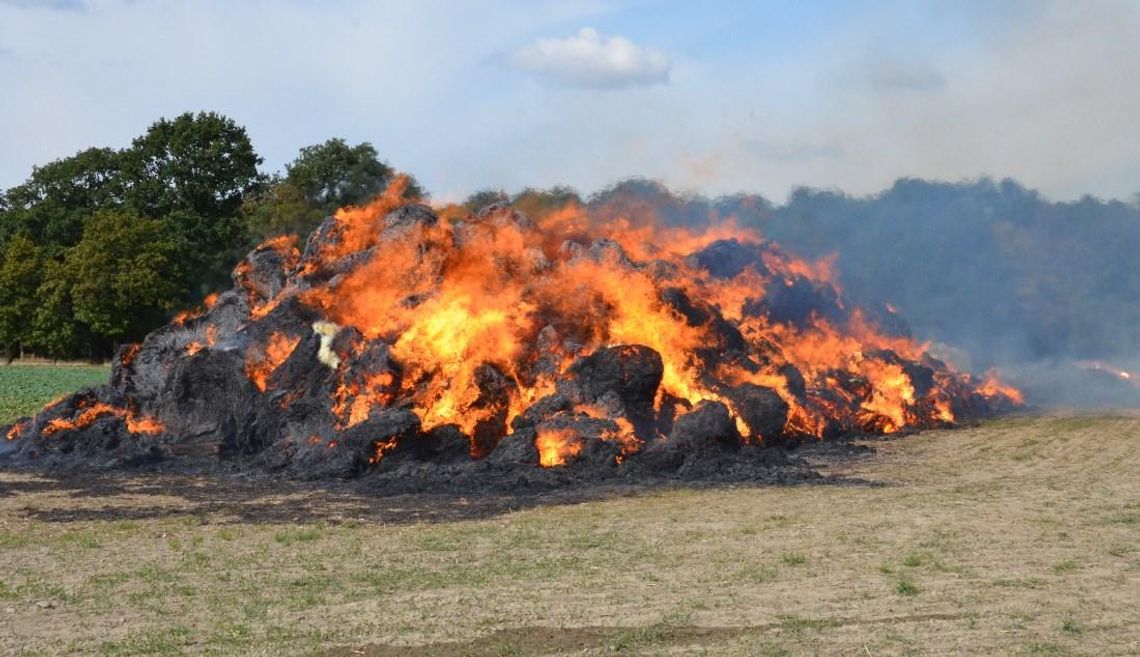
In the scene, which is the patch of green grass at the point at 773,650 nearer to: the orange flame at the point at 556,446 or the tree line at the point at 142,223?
the orange flame at the point at 556,446

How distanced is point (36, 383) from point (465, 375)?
151ft

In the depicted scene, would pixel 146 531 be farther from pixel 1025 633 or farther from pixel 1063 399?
pixel 1063 399

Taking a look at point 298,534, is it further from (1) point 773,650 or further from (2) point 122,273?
(2) point 122,273

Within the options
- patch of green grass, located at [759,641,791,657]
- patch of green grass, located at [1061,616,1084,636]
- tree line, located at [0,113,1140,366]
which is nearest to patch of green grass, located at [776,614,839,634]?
patch of green grass, located at [759,641,791,657]

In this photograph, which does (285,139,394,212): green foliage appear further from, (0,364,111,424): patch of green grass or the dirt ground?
the dirt ground

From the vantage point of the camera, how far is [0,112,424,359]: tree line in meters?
74.4

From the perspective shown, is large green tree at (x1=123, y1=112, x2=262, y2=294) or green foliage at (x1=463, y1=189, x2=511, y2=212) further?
large green tree at (x1=123, y1=112, x2=262, y2=294)

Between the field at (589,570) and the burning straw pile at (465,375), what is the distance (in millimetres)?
3565

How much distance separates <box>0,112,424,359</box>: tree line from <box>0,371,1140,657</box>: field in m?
52.0

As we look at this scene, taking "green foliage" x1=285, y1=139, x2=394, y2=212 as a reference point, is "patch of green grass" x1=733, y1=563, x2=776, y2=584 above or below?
below

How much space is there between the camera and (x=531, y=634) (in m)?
12.2

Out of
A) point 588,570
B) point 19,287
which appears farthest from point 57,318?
point 588,570

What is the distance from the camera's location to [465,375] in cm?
2834

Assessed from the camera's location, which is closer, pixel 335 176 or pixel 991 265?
pixel 991 265
